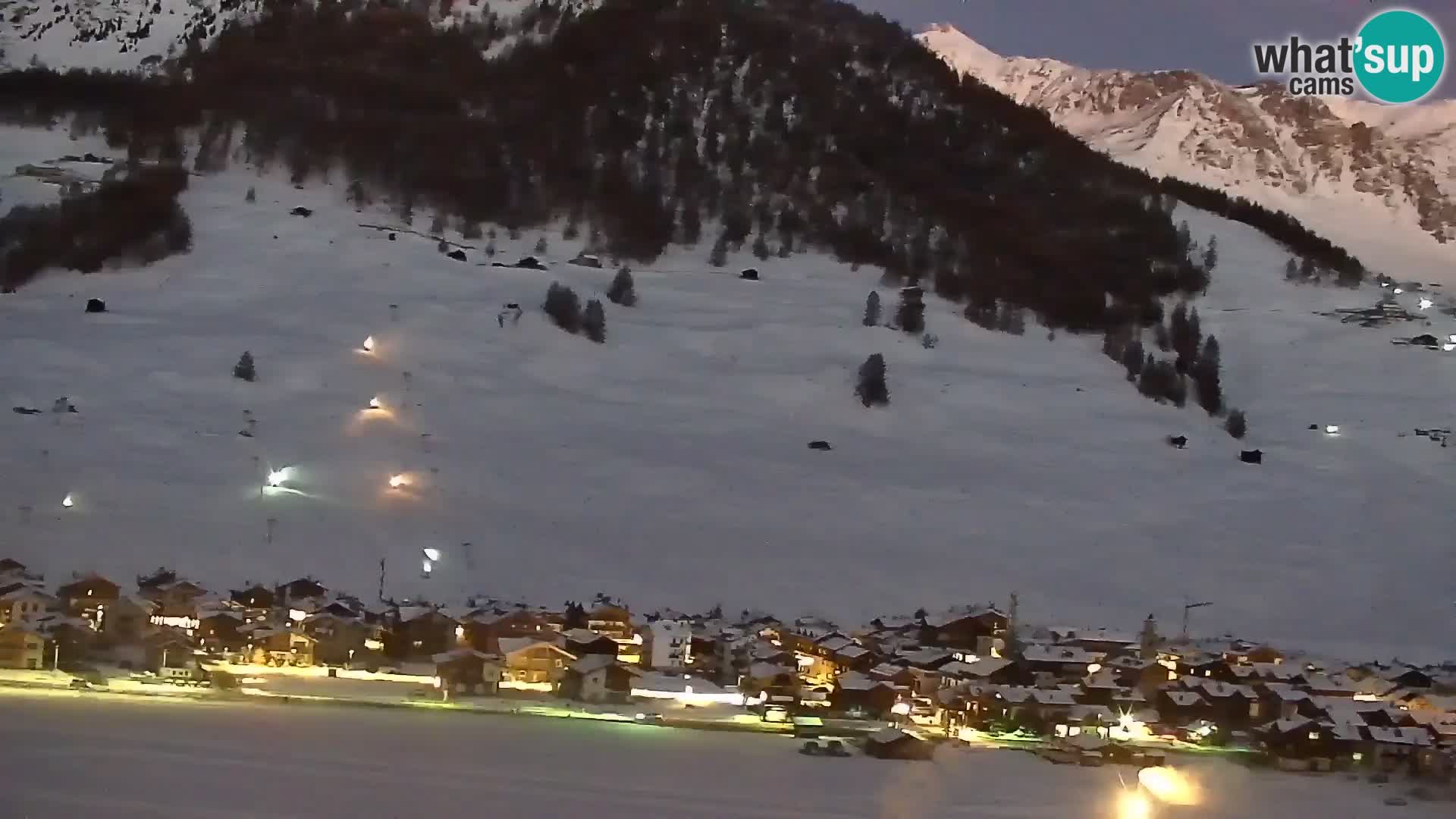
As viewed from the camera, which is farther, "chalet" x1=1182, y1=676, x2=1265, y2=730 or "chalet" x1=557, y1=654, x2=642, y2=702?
"chalet" x1=1182, y1=676, x2=1265, y2=730

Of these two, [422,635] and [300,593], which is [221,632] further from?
[300,593]

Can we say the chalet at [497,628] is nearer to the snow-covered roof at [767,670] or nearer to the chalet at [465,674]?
the chalet at [465,674]

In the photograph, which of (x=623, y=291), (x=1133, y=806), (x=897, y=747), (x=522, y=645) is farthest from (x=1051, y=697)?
(x=623, y=291)

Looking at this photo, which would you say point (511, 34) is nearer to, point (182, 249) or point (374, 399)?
point (182, 249)

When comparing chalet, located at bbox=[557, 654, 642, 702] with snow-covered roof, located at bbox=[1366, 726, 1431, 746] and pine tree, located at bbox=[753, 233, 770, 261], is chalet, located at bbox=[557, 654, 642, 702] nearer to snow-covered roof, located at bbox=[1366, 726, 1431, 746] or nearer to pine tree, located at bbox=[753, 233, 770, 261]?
snow-covered roof, located at bbox=[1366, 726, 1431, 746]

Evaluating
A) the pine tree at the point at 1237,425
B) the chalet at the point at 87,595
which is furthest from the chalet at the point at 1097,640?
the pine tree at the point at 1237,425

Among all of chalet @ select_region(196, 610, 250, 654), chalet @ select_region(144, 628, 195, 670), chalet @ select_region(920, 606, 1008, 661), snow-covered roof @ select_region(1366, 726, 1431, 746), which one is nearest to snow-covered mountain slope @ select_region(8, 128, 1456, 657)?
chalet @ select_region(920, 606, 1008, 661)
